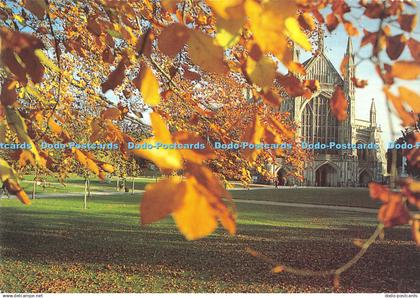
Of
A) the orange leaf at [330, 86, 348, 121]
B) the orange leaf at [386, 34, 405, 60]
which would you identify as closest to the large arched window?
the orange leaf at [330, 86, 348, 121]

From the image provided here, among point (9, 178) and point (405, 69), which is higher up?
point (405, 69)

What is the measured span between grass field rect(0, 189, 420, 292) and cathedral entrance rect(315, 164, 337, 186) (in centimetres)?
2045

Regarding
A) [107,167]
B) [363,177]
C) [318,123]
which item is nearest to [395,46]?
[107,167]

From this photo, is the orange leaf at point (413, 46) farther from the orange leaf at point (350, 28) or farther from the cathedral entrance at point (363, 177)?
the cathedral entrance at point (363, 177)

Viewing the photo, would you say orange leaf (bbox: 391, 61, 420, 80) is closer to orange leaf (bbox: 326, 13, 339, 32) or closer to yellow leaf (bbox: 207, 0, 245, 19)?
yellow leaf (bbox: 207, 0, 245, 19)

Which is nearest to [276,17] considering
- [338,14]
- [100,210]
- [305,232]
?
[338,14]

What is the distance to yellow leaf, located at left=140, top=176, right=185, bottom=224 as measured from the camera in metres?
0.40

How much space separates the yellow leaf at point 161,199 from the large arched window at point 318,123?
98.7 ft

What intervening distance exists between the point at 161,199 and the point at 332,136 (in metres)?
31.4

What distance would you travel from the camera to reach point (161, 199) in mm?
406

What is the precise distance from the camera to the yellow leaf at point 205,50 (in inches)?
20.2

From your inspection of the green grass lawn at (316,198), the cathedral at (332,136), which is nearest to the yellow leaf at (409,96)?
the green grass lawn at (316,198)

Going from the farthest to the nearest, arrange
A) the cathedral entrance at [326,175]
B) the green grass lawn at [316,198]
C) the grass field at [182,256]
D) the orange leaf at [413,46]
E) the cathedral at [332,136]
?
the cathedral entrance at [326,175], the cathedral at [332,136], the green grass lawn at [316,198], the grass field at [182,256], the orange leaf at [413,46]

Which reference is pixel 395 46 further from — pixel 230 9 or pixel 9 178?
pixel 9 178
